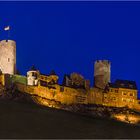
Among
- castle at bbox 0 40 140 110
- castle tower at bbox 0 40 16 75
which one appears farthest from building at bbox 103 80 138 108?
castle tower at bbox 0 40 16 75

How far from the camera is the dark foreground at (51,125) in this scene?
33.2 metres

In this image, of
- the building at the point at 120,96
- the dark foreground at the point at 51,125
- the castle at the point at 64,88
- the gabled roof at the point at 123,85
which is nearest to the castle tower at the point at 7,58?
the castle at the point at 64,88

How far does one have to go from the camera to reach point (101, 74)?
73.1 m

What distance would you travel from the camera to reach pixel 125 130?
3819cm

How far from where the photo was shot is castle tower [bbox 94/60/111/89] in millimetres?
72125

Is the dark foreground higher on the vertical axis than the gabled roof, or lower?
lower

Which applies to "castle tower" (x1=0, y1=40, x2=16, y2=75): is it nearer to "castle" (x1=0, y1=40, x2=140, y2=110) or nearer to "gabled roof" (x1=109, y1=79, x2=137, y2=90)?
"castle" (x1=0, y1=40, x2=140, y2=110)

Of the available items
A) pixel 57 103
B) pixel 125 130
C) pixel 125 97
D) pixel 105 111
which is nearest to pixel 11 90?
pixel 57 103

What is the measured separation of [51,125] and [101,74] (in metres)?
37.0

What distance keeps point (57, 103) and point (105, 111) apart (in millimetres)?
6822

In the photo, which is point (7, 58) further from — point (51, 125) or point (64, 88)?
point (51, 125)

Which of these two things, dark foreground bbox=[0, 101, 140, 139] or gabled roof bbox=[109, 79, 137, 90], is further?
gabled roof bbox=[109, 79, 137, 90]

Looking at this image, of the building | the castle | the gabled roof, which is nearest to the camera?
the castle

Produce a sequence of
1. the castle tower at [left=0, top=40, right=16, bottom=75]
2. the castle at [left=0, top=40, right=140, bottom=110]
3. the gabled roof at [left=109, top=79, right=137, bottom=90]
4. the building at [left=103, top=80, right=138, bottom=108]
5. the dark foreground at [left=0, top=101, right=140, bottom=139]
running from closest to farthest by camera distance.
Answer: the dark foreground at [left=0, top=101, right=140, bottom=139], the castle at [left=0, top=40, right=140, bottom=110], the castle tower at [left=0, top=40, right=16, bottom=75], the building at [left=103, top=80, right=138, bottom=108], the gabled roof at [left=109, top=79, right=137, bottom=90]
